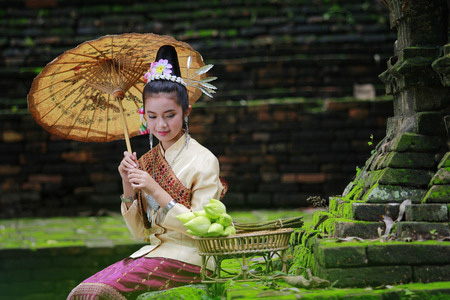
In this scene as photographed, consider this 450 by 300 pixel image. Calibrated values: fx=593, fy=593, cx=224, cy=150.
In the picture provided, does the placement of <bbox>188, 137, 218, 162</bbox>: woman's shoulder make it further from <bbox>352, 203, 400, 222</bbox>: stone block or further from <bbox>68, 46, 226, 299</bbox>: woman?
<bbox>352, 203, 400, 222</bbox>: stone block

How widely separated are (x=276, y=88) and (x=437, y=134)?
525 centimetres

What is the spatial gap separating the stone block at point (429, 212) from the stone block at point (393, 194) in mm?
128

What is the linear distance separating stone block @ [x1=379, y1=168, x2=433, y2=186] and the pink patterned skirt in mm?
1079

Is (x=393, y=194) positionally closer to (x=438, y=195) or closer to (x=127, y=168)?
(x=438, y=195)

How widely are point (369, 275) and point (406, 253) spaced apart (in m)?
0.20

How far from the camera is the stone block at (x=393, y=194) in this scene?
3.04 m

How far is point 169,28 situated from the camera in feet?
28.8

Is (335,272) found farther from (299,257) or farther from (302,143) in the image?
(302,143)

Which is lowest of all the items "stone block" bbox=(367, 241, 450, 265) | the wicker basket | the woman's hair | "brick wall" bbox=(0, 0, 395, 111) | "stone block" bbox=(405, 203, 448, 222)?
"stone block" bbox=(367, 241, 450, 265)

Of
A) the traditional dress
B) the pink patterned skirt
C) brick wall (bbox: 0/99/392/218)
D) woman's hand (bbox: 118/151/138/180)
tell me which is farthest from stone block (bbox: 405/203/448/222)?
brick wall (bbox: 0/99/392/218)

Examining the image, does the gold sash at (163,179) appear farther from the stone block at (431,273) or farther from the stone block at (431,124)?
the stone block at (431,124)

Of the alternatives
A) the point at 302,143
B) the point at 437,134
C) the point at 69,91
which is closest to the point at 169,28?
the point at 302,143

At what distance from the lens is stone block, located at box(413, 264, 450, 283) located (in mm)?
2736

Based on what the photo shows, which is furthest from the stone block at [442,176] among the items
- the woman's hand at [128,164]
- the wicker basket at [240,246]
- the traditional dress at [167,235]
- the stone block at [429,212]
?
the woman's hand at [128,164]
